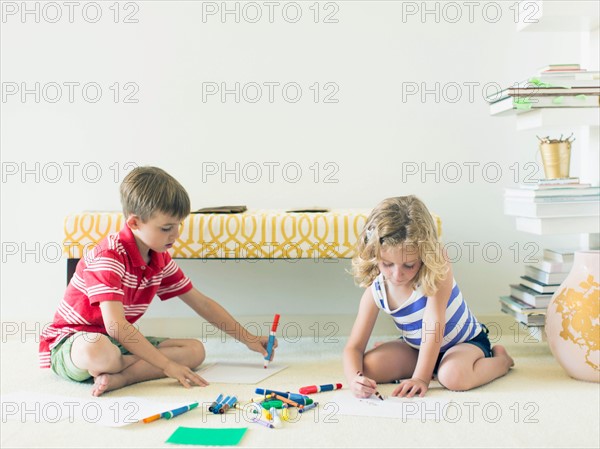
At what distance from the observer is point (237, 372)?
1.99 metres

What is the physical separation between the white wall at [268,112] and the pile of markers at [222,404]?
931mm

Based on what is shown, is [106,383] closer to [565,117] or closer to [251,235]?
[251,235]

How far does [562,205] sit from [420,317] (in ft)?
1.88

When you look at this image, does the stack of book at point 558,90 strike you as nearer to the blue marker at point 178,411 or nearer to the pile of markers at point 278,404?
the pile of markers at point 278,404

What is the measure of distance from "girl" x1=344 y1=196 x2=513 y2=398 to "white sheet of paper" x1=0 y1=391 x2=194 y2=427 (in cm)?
47

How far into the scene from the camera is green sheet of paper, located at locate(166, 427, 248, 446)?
4.70 ft

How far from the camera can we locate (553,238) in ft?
8.48

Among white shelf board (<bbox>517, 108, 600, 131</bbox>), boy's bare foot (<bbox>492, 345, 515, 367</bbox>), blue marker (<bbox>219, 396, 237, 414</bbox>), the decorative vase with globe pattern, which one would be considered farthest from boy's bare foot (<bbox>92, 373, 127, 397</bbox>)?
white shelf board (<bbox>517, 108, 600, 131</bbox>)

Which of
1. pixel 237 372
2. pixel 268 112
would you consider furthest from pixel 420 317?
pixel 268 112

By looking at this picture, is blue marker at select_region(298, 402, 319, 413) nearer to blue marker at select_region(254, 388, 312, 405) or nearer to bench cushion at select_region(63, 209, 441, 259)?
blue marker at select_region(254, 388, 312, 405)

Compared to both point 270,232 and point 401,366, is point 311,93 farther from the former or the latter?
point 401,366

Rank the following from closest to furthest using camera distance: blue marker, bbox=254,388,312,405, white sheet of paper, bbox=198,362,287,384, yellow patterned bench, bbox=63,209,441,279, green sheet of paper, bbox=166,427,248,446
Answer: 1. green sheet of paper, bbox=166,427,248,446
2. blue marker, bbox=254,388,312,405
3. white sheet of paper, bbox=198,362,287,384
4. yellow patterned bench, bbox=63,209,441,279

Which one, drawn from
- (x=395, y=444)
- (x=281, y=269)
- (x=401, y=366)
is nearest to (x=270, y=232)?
(x=281, y=269)

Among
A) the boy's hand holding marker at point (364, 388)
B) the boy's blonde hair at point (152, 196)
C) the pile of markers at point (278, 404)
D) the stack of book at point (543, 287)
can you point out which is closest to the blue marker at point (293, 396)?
the pile of markers at point (278, 404)
